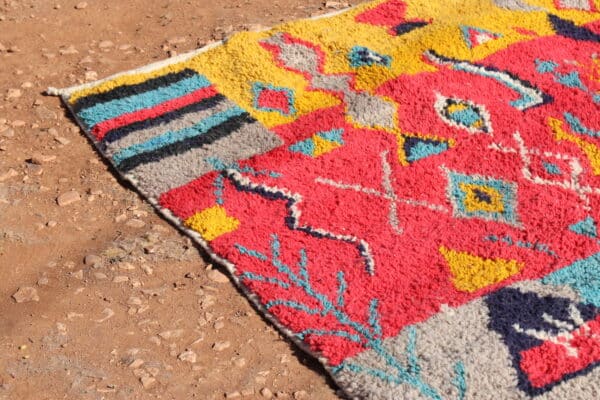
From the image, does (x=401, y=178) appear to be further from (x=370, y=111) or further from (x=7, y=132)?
(x=7, y=132)

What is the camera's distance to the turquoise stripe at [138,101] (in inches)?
143

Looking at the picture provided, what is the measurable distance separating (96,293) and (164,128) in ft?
3.07

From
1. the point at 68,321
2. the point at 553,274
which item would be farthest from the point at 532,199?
the point at 68,321

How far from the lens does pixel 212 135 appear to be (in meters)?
3.51

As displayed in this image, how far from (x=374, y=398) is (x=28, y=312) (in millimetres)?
1142

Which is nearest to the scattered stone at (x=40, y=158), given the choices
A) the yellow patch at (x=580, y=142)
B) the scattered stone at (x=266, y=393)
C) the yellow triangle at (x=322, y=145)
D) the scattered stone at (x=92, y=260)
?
the scattered stone at (x=92, y=260)

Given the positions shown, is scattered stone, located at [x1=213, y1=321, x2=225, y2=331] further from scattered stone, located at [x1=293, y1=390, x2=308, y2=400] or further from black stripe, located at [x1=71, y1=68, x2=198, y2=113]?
black stripe, located at [x1=71, y1=68, x2=198, y2=113]

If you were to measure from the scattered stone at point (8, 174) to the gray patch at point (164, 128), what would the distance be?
0.37 metres

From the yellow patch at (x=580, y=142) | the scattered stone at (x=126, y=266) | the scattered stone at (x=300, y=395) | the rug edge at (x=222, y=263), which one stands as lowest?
the scattered stone at (x=126, y=266)

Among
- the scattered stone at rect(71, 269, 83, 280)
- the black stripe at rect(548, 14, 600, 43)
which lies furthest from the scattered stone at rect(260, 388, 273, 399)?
the black stripe at rect(548, 14, 600, 43)

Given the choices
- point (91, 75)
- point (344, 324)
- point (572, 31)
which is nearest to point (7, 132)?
point (91, 75)

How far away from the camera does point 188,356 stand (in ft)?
8.64

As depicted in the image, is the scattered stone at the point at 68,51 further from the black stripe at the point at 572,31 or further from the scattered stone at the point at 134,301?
the black stripe at the point at 572,31

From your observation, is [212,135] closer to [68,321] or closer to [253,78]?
[253,78]
